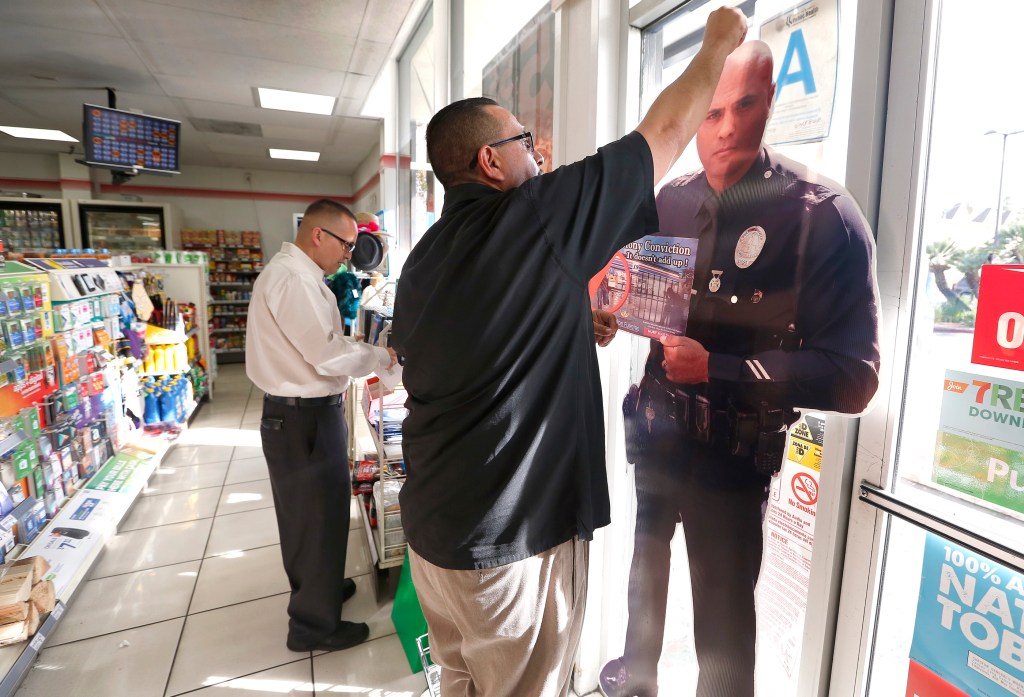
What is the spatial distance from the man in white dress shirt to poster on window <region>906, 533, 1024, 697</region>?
180cm

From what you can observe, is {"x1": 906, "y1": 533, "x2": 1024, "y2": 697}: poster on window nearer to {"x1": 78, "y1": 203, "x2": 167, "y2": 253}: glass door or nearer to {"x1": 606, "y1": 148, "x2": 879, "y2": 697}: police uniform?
{"x1": 606, "y1": 148, "x2": 879, "y2": 697}: police uniform

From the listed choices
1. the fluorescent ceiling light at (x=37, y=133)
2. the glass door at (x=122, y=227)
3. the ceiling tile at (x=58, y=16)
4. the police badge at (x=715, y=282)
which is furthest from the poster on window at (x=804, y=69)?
the glass door at (x=122, y=227)

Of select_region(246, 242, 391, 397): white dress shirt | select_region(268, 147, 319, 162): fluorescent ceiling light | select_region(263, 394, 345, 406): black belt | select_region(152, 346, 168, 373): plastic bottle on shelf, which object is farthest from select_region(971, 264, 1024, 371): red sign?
select_region(268, 147, 319, 162): fluorescent ceiling light

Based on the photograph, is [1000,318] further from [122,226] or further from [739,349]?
[122,226]

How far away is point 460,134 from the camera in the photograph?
1146 millimetres

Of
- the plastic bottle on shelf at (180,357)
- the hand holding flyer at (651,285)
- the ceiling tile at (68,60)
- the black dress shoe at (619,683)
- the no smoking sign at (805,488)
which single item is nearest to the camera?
the no smoking sign at (805,488)

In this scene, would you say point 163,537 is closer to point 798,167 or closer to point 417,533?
point 417,533

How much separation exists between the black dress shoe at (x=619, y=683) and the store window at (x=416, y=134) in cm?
261

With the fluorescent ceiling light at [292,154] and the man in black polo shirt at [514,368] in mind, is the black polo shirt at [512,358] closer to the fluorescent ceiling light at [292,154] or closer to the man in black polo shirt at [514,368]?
the man in black polo shirt at [514,368]

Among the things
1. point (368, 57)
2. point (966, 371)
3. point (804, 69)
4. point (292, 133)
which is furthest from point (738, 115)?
point (292, 133)

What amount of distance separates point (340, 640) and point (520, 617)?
1734 mm

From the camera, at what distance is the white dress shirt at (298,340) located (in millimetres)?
2240

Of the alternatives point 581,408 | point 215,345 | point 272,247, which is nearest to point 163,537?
point 581,408

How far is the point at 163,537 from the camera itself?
3539mm
